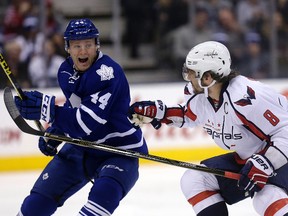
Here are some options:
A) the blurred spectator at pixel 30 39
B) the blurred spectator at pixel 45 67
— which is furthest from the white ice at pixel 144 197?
the blurred spectator at pixel 30 39

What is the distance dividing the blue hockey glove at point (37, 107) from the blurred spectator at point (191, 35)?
11.2 feet

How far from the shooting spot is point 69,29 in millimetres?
3375

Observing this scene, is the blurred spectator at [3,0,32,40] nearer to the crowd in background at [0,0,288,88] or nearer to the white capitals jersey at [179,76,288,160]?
the crowd in background at [0,0,288,88]

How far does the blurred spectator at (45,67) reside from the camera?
6234 millimetres

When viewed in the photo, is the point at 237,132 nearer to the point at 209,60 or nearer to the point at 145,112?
the point at 209,60

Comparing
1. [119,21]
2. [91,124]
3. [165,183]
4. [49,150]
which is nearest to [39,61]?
[119,21]

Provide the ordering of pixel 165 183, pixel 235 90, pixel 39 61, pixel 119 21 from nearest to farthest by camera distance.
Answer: pixel 235 90, pixel 165 183, pixel 39 61, pixel 119 21

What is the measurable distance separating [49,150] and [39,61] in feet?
8.92

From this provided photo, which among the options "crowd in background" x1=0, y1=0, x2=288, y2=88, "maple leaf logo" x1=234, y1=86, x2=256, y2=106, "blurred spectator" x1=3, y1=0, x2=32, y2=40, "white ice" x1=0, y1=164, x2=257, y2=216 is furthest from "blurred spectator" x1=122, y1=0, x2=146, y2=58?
"maple leaf logo" x1=234, y1=86, x2=256, y2=106

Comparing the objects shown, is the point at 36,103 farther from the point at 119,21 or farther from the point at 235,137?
the point at 119,21

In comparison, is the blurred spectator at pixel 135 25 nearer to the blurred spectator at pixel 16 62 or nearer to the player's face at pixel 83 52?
the blurred spectator at pixel 16 62

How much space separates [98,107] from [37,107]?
268mm

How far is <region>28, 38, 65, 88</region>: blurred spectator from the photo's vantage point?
6234mm

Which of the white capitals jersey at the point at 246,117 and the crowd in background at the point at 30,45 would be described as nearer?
the white capitals jersey at the point at 246,117
